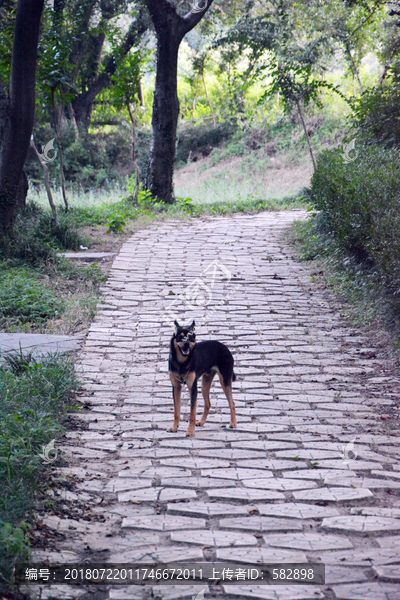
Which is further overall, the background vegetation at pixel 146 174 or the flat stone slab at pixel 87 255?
the flat stone slab at pixel 87 255

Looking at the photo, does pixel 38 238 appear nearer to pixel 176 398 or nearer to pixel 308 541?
pixel 176 398

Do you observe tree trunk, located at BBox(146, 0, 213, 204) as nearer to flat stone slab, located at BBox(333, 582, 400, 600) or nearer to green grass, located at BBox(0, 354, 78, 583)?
green grass, located at BBox(0, 354, 78, 583)

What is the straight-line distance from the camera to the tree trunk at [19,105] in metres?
9.73

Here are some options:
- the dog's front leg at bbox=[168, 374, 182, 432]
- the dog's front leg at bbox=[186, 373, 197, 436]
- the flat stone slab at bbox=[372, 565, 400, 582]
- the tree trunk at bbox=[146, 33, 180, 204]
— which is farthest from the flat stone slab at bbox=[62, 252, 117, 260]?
the flat stone slab at bbox=[372, 565, 400, 582]

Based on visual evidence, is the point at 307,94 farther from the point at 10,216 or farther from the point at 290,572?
the point at 290,572

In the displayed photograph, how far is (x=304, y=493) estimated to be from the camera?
3984 millimetres

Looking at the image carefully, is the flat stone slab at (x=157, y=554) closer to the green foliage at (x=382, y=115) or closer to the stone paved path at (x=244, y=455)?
the stone paved path at (x=244, y=455)

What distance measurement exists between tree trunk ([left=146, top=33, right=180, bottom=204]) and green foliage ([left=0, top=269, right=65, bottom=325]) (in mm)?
7219

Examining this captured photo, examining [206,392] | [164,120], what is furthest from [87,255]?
[206,392]

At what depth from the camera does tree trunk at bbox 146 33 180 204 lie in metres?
14.9

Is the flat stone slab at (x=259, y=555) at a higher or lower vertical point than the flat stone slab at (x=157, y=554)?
lower

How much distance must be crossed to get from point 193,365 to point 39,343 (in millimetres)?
2522

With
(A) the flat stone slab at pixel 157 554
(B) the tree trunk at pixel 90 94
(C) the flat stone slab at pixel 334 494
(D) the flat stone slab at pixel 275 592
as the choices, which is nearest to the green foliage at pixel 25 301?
(C) the flat stone slab at pixel 334 494

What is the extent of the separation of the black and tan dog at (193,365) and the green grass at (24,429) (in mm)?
939
